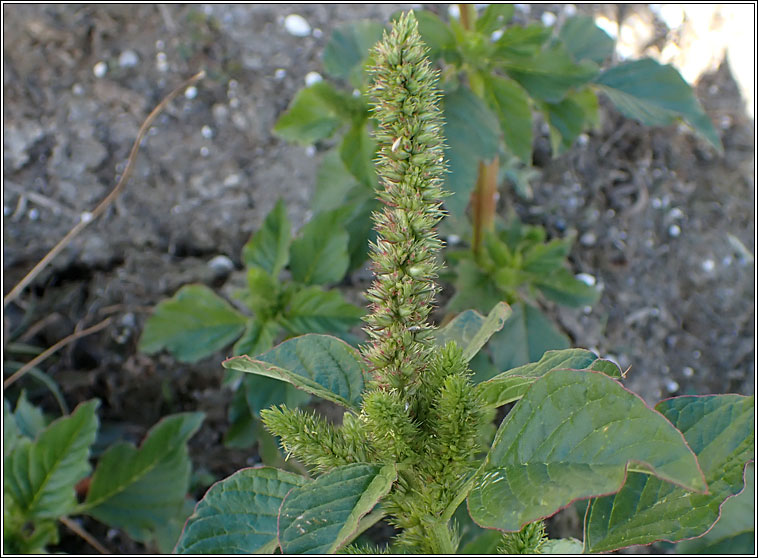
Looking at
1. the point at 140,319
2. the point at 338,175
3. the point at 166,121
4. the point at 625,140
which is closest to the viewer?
the point at 338,175

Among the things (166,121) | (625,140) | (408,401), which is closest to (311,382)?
(408,401)

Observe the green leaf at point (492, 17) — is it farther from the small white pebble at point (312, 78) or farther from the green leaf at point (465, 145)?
the small white pebble at point (312, 78)

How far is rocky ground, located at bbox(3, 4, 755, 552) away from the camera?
1870 mm

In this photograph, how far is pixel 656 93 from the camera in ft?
5.24

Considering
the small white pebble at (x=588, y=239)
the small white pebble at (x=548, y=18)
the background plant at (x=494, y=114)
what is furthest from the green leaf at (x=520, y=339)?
the small white pebble at (x=548, y=18)

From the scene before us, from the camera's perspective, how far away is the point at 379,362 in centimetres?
59

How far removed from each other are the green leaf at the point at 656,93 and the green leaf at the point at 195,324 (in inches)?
44.0

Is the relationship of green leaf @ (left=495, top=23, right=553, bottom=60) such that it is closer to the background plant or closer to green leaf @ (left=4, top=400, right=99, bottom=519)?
the background plant

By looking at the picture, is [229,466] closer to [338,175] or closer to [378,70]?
[338,175]

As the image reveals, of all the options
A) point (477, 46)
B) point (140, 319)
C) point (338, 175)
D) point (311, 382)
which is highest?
point (477, 46)

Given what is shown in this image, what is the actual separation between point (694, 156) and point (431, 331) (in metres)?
2.20

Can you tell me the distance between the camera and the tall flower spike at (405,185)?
0.51 metres

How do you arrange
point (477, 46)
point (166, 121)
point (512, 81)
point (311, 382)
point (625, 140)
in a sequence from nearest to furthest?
→ point (311, 382) → point (477, 46) → point (512, 81) → point (166, 121) → point (625, 140)

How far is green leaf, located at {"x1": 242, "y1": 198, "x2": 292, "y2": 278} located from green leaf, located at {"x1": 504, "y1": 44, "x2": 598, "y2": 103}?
655 mm
